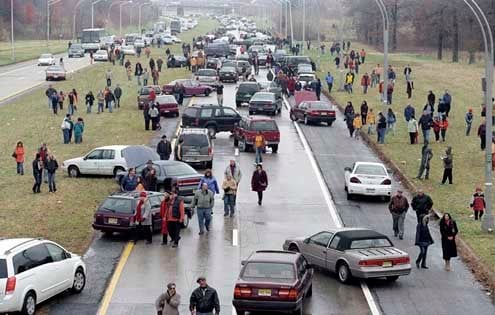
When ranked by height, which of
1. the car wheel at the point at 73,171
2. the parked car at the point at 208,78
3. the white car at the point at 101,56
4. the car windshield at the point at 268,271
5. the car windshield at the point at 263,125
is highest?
the white car at the point at 101,56

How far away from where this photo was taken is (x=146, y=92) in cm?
6072

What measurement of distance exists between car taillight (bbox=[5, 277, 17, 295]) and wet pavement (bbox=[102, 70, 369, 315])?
2.65 meters

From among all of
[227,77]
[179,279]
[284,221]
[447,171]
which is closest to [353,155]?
[447,171]

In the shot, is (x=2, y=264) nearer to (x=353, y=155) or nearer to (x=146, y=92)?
(x=353, y=155)

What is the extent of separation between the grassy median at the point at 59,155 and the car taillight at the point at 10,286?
7.42 metres

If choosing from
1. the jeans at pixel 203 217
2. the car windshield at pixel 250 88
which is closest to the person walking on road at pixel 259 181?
the jeans at pixel 203 217

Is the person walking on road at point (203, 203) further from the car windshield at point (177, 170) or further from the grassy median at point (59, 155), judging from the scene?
the car windshield at point (177, 170)

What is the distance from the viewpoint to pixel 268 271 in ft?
68.3

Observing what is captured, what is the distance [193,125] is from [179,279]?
25.5 metres

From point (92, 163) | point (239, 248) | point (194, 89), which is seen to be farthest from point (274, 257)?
point (194, 89)

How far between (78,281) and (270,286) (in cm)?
477

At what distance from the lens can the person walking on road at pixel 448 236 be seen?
25.4 m

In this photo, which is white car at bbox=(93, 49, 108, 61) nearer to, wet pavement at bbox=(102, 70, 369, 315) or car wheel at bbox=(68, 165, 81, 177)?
wet pavement at bbox=(102, 70, 369, 315)

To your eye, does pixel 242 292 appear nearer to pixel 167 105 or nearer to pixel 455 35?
pixel 167 105
